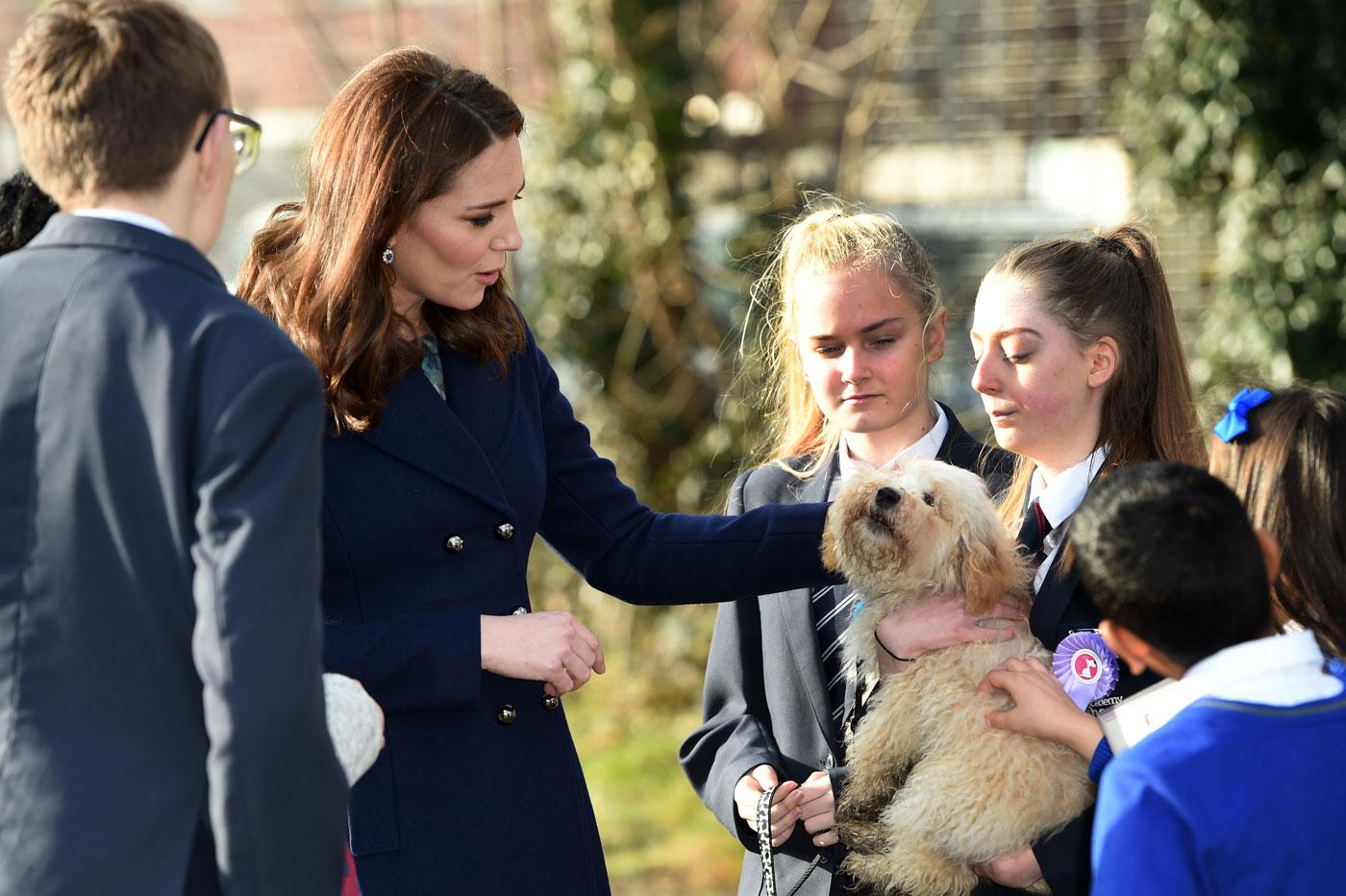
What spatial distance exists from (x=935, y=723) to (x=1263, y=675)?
0.86 m

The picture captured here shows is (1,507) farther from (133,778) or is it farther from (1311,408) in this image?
(1311,408)

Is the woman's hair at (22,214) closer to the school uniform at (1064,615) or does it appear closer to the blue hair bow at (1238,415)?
the school uniform at (1064,615)

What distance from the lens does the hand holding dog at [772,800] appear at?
9.37 ft

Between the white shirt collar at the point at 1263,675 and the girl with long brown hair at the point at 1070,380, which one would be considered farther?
the girl with long brown hair at the point at 1070,380

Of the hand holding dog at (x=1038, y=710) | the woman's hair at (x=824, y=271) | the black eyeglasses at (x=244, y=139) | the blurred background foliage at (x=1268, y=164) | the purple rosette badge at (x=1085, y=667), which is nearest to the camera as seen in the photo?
the black eyeglasses at (x=244, y=139)

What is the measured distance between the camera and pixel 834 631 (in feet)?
10.2

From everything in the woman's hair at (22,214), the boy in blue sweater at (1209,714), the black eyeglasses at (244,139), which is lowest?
the boy in blue sweater at (1209,714)

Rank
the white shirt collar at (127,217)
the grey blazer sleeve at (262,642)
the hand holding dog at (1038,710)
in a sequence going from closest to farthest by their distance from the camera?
1. the grey blazer sleeve at (262,642)
2. the white shirt collar at (127,217)
3. the hand holding dog at (1038,710)

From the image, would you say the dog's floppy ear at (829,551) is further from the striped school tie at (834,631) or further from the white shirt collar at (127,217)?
the white shirt collar at (127,217)

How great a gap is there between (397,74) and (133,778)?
56.3 inches

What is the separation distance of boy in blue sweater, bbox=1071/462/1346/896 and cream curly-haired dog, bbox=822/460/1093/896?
22.8 inches

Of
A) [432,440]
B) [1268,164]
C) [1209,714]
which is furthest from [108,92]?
[1268,164]

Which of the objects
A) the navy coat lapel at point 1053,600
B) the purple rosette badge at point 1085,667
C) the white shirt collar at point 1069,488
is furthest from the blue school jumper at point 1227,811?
the white shirt collar at point 1069,488

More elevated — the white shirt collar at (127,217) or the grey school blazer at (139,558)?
the white shirt collar at (127,217)
